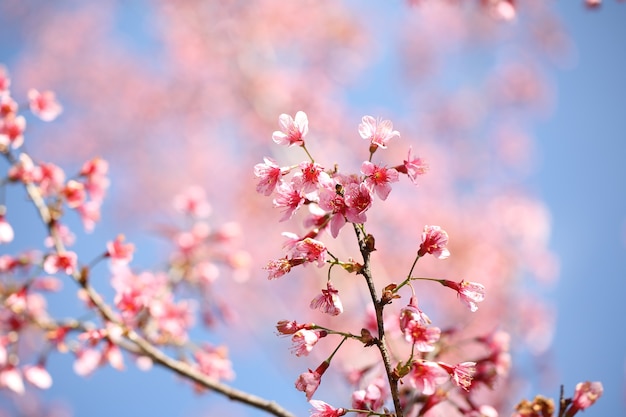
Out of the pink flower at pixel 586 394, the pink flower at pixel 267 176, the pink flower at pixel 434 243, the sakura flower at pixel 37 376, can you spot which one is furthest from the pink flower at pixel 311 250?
the sakura flower at pixel 37 376

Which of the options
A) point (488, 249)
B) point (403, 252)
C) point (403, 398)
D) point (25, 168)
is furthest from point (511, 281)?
point (25, 168)

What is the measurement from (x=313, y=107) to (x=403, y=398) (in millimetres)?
8481

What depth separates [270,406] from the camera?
182 cm

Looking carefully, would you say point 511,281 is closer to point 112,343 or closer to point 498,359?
point 498,359

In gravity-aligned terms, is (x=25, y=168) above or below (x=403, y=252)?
below

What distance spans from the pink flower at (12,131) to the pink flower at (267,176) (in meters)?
1.63

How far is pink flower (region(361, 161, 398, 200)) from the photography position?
4.33 feet

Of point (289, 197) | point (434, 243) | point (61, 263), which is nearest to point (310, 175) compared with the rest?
point (289, 197)

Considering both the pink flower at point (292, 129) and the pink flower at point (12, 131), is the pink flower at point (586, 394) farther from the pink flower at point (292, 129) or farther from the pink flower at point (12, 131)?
the pink flower at point (12, 131)

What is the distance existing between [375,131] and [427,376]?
771 mm

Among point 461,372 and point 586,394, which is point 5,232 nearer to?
point 461,372

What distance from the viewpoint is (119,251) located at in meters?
2.30

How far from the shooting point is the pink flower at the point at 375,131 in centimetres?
140

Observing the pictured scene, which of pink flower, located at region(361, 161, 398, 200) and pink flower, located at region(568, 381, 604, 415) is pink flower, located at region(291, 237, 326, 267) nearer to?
pink flower, located at region(361, 161, 398, 200)
